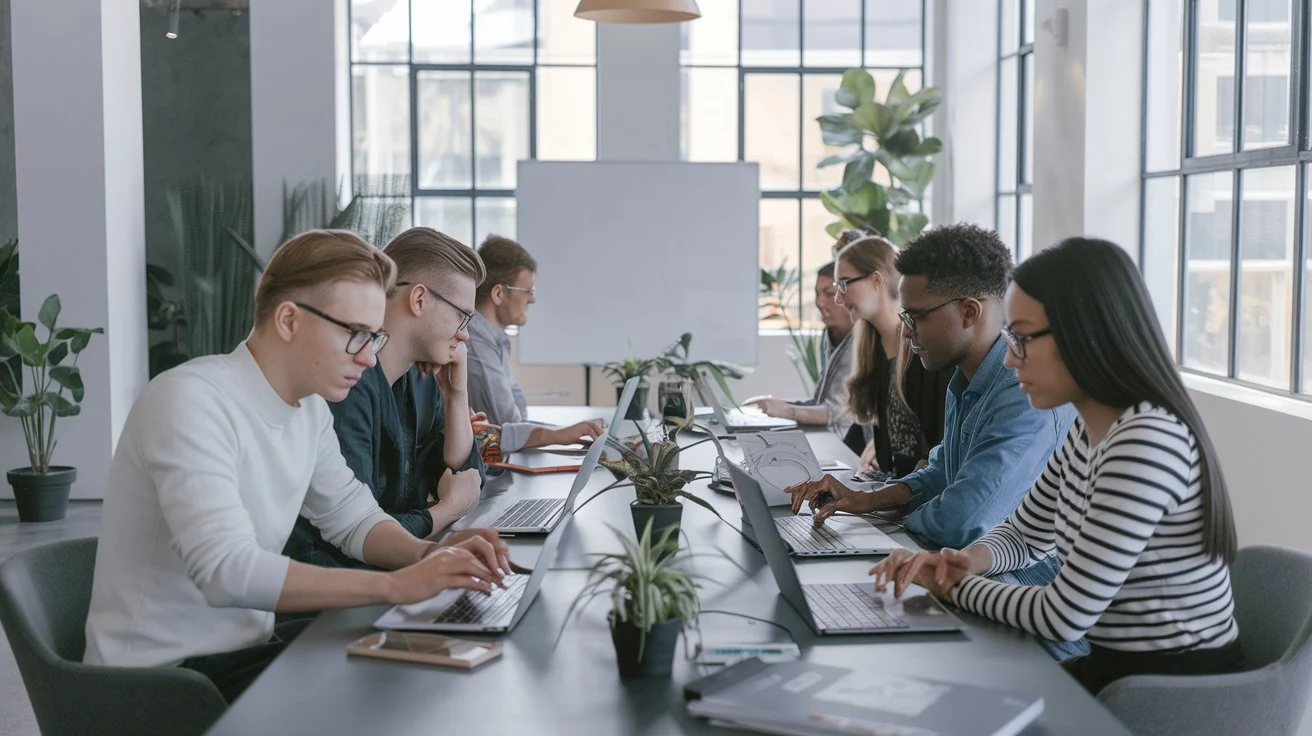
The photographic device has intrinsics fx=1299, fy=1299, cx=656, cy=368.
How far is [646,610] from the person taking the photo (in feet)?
5.33

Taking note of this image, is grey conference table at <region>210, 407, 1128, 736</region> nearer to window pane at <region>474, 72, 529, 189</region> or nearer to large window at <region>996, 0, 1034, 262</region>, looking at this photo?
large window at <region>996, 0, 1034, 262</region>

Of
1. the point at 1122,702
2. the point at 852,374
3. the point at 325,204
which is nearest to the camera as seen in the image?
the point at 1122,702

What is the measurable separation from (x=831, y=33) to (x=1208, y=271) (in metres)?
3.61

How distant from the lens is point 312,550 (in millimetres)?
2451

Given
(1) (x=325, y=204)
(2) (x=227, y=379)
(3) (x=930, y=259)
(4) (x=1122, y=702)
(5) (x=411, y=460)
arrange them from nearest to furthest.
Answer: (4) (x=1122, y=702) < (2) (x=227, y=379) < (3) (x=930, y=259) < (5) (x=411, y=460) < (1) (x=325, y=204)

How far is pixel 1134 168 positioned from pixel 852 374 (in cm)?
290

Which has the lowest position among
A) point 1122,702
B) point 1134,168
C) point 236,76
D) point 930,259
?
point 1122,702

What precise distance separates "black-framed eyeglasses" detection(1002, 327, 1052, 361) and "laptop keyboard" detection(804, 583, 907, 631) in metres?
0.45

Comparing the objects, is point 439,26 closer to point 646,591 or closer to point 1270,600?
point 1270,600

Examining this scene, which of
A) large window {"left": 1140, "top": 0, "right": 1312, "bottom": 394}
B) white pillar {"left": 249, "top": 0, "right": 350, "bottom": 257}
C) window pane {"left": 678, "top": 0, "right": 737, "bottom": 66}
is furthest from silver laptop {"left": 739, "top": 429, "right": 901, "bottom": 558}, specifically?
window pane {"left": 678, "top": 0, "right": 737, "bottom": 66}

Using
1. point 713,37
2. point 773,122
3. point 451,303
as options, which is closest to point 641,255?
point 773,122

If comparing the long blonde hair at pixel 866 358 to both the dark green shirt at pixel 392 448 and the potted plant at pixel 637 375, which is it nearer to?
the potted plant at pixel 637 375

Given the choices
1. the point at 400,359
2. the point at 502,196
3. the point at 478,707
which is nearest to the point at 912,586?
the point at 478,707

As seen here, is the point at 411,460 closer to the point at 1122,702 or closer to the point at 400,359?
the point at 400,359
